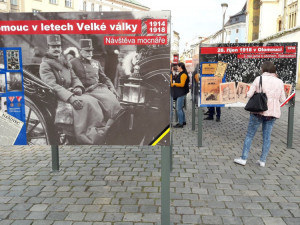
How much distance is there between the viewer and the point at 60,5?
1895 inches

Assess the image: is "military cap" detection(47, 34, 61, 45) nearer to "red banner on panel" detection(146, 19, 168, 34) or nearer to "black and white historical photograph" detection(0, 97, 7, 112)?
"black and white historical photograph" detection(0, 97, 7, 112)

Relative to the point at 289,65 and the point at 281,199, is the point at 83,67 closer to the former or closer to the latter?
the point at 281,199

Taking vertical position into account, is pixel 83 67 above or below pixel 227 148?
above

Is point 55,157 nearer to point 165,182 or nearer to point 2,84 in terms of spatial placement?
point 2,84

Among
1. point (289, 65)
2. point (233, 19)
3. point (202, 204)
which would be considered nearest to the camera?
point (202, 204)

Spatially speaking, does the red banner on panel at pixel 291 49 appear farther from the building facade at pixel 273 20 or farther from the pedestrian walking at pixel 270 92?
the building facade at pixel 273 20

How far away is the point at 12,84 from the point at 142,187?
86.4 inches

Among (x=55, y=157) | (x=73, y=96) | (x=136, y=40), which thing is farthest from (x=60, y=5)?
(x=136, y=40)

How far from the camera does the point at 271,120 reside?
520 cm

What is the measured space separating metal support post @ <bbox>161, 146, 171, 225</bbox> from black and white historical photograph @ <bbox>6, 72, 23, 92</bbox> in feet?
4.98

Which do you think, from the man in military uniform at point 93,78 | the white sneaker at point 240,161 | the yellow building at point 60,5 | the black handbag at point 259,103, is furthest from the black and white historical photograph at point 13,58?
the yellow building at point 60,5


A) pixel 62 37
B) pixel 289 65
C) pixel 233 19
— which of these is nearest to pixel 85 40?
pixel 62 37

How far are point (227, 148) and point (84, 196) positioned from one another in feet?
11.4

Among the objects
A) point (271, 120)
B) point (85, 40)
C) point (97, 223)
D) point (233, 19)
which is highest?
point (233, 19)
